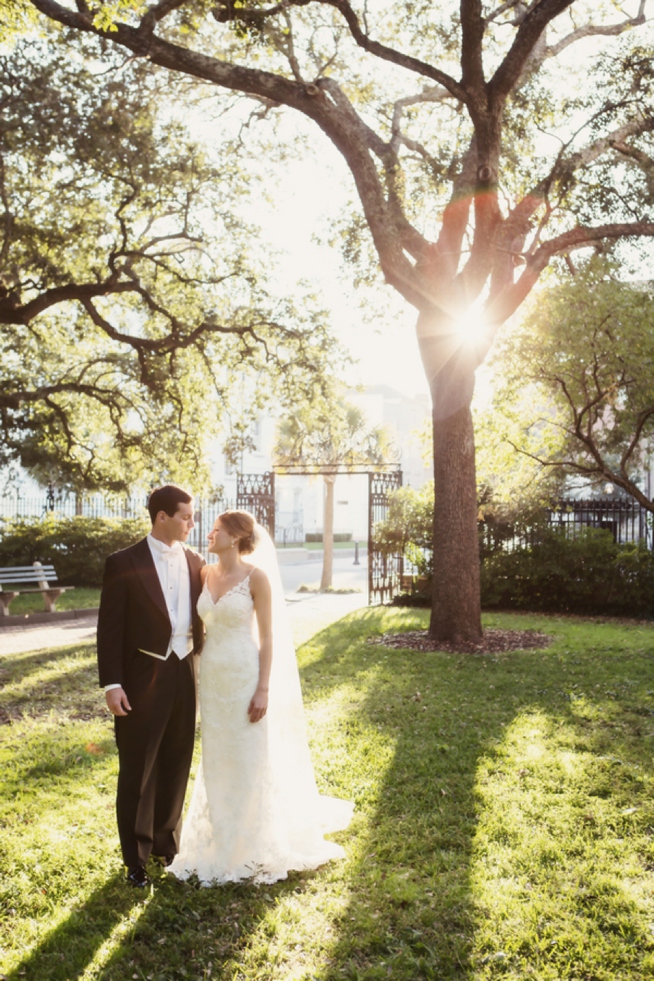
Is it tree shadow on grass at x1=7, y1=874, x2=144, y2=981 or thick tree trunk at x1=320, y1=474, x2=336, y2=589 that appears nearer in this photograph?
tree shadow on grass at x1=7, y1=874, x2=144, y2=981

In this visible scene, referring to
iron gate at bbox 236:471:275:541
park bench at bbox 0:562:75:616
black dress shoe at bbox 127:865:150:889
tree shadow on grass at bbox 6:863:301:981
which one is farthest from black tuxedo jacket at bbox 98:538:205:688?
iron gate at bbox 236:471:275:541

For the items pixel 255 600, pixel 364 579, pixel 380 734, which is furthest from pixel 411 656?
pixel 364 579

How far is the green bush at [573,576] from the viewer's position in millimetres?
16359

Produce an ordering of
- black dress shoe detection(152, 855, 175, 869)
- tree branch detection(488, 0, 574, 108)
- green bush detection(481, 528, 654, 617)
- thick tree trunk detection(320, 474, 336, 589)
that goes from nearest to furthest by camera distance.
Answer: black dress shoe detection(152, 855, 175, 869)
tree branch detection(488, 0, 574, 108)
green bush detection(481, 528, 654, 617)
thick tree trunk detection(320, 474, 336, 589)

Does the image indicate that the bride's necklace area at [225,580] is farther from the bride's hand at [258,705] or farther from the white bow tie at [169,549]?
the bride's hand at [258,705]

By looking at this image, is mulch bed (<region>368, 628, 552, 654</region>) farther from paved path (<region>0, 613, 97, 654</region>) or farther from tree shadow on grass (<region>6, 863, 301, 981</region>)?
tree shadow on grass (<region>6, 863, 301, 981</region>)

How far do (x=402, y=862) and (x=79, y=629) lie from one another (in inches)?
446

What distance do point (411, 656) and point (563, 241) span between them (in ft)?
21.1

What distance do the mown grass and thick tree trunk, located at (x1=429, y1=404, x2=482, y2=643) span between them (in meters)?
8.27

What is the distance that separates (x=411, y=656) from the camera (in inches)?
456

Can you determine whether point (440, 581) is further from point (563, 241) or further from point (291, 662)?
point (291, 662)

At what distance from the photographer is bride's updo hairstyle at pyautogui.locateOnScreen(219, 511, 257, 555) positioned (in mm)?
4793

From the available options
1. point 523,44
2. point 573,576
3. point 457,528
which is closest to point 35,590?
point 457,528

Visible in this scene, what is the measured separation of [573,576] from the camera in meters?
17.1
